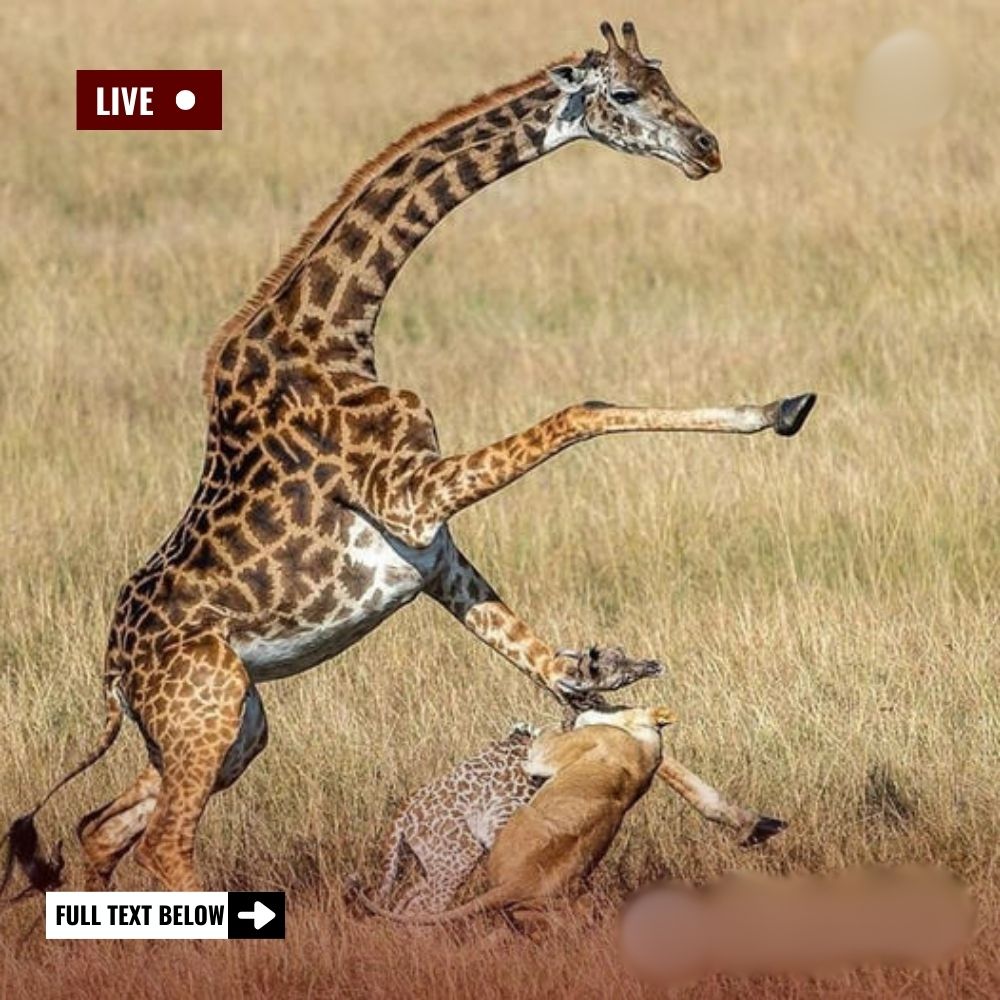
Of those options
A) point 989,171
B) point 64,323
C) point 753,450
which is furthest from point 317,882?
point 989,171

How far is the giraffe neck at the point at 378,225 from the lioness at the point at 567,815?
129 cm

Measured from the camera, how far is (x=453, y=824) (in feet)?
24.9

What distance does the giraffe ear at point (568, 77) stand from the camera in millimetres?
8156

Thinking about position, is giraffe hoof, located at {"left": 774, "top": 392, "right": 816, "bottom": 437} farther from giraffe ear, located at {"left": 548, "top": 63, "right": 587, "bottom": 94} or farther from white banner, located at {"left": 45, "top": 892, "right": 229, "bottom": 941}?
white banner, located at {"left": 45, "top": 892, "right": 229, "bottom": 941}

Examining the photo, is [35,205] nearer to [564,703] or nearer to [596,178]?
[596,178]

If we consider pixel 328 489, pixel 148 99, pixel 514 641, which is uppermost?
pixel 148 99

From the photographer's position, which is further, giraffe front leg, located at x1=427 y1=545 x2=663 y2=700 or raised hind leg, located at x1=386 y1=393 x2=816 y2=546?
giraffe front leg, located at x1=427 y1=545 x2=663 y2=700

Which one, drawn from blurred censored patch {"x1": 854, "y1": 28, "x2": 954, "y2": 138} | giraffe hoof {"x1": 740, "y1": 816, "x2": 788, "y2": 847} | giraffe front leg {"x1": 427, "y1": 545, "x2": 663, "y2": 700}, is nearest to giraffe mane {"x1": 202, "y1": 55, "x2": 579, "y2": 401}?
giraffe front leg {"x1": 427, "y1": 545, "x2": 663, "y2": 700}

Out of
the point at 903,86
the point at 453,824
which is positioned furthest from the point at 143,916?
the point at 903,86

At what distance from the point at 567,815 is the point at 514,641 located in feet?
3.02

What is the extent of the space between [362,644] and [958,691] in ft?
7.18

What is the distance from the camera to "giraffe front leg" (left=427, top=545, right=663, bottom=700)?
7707 mm

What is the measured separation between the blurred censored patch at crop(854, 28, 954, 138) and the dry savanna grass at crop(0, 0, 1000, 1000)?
0.65 feet

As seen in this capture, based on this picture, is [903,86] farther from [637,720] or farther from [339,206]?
[637,720]
